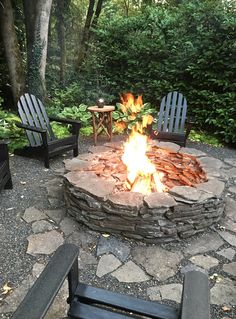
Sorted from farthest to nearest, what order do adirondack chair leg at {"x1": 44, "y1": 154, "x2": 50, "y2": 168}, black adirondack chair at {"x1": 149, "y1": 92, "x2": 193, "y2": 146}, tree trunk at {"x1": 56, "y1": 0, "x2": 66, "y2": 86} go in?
tree trunk at {"x1": 56, "y1": 0, "x2": 66, "y2": 86} < black adirondack chair at {"x1": 149, "y1": 92, "x2": 193, "y2": 146} < adirondack chair leg at {"x1": 44, "y1": 154, "x2": 50, "y2": 168}

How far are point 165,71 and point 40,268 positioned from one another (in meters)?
5.11

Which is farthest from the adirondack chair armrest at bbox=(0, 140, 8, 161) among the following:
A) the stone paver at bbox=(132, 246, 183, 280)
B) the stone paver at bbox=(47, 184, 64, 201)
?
the stone paver at bbox=(132, 246, 183, 280)

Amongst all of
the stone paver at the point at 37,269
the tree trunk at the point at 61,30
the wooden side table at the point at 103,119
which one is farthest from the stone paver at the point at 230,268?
the tree trunk at the point at 61,30

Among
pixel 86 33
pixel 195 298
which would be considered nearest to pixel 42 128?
pixel 195 298

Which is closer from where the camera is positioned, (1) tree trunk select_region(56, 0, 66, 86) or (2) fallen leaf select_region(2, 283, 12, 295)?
(2) fallen leaf select_region(2, 283, 12, 295)

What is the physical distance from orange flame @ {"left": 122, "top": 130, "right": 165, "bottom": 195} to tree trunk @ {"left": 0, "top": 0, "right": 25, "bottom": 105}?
3965 millimetres

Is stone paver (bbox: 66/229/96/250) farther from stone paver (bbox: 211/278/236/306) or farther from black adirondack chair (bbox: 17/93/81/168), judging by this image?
black adirondack chair (bbox: 17/93/81/168)

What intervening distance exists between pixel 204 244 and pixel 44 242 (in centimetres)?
138

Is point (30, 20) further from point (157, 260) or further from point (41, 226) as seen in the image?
point (157, 260)

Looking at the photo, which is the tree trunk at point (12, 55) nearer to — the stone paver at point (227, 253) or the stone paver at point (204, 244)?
the stone paver at point (204, 244)

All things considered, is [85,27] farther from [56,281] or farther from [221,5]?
[56,281]

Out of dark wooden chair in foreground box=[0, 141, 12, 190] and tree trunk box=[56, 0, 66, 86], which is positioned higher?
tree trunk box=[56, 0, 66, 86]

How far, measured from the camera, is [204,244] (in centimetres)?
256

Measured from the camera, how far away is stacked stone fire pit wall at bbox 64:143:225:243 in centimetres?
249
